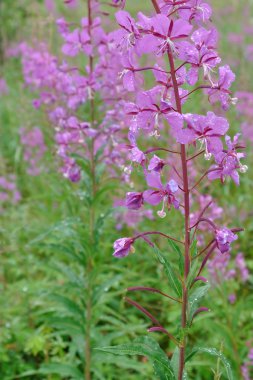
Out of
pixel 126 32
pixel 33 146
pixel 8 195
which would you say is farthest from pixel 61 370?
pixel 33 146

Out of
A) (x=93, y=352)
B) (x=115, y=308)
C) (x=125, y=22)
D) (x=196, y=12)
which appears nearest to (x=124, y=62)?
(x=125, y=22)

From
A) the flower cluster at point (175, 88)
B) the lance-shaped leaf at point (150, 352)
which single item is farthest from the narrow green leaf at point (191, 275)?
the lance-shaped leaf at point (150, 352)

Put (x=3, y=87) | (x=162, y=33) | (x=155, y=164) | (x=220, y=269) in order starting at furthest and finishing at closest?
1. (x=3, y=87)
2. (x=220, y=269)
3. (x=155, y=164)
4. (x=162, y=33)

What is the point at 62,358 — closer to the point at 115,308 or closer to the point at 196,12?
the point at 115,308

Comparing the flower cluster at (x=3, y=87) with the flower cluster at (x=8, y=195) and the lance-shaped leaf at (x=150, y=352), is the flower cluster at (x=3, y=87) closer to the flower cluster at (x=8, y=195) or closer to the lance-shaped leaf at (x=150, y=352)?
the flower cluster at (x=8, y=195)

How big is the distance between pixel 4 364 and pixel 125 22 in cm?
250

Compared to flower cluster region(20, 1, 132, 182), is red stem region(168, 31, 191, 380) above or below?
below

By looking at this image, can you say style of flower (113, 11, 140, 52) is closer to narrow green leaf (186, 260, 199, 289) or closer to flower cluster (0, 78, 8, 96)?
narrow green leaf (186, 260, 199, 289)

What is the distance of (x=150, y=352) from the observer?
6.09ft

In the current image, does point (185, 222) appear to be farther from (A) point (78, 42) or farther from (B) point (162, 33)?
(A) point (78, 42)

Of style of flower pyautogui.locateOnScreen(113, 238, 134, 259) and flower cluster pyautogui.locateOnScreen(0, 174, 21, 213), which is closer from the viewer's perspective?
style of flower pyautogui.locateOnScreen(113, 238, 134, 259)

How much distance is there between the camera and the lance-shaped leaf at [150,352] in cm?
180

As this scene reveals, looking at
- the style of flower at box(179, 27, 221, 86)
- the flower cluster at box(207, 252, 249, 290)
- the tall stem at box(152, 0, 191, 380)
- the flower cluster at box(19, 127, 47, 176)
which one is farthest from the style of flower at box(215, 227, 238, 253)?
the flower cluster at box(19, 127, 47, 176)

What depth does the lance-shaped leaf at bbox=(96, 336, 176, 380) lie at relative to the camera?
5.92ft
